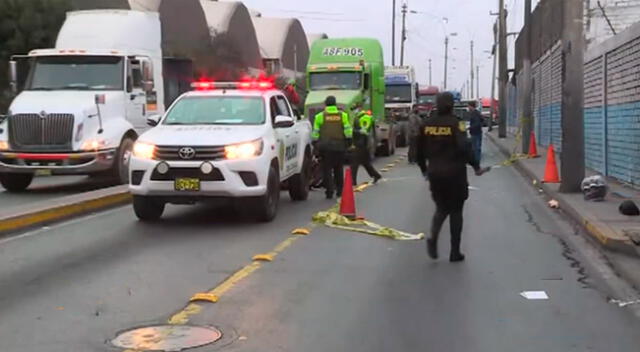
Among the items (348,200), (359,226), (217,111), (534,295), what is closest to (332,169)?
(348,200)

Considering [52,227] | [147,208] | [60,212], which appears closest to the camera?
[52,227]

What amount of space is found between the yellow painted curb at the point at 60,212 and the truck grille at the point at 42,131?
6.98 ft

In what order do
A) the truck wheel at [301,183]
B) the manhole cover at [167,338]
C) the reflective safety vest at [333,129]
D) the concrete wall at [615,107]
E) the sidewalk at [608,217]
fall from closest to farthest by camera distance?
the manhole cover at [167,338] → the sidewalk at [608,217] → the reflective safety vest at [333,129] → the truck wheel at [301,183] → the concrete wall at [615,107]

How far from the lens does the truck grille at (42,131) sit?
15.5m

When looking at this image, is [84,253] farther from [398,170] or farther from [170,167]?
[398,170]

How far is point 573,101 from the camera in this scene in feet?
47.8

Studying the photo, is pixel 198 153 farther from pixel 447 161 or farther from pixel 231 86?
pixel 447 161

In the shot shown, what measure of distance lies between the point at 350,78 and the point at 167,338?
64.1 ft

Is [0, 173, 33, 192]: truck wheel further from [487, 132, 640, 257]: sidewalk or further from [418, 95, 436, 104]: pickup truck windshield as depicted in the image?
[418, 95, 436, 104]: pickup truck windshield

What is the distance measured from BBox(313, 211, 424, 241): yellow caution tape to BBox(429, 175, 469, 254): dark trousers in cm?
148

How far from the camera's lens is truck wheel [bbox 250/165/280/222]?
11305 mm

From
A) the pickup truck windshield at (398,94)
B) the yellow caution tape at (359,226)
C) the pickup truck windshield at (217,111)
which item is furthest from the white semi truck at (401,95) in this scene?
the yellow caution tape at (359,226)

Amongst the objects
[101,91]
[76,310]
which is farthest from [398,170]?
[76,310]

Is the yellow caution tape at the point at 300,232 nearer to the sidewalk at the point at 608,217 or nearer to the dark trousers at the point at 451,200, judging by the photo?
the dark trousers at the point at 451,200
